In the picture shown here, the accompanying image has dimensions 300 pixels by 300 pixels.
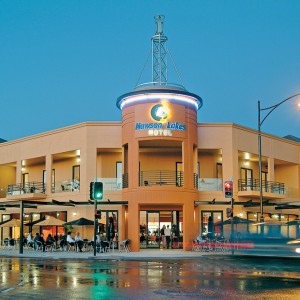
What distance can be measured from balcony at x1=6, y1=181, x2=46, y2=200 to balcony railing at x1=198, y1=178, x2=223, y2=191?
1227 centimetres

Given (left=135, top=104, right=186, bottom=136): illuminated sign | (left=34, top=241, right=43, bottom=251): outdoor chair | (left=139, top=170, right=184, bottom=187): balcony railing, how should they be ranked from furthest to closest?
(left=139, top=170, right=184, bottom=187): balcony railing, (left=34, top=241, right=43, bottom=251): outdoor chair, (left=135, top=104, right=186, bottom=136): illuminated sign

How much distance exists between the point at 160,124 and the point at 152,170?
5415 mm

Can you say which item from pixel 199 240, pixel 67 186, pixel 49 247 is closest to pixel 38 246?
pixel 49 247

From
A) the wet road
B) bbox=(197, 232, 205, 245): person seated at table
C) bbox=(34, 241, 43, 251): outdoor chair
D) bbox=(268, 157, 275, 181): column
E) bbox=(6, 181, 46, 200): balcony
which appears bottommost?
the wet road

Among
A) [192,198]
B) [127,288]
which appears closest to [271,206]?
[192,198]

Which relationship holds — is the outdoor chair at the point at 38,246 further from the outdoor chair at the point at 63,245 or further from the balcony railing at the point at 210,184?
the balcony railing at the point at 210,184

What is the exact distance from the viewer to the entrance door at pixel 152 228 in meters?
40.2

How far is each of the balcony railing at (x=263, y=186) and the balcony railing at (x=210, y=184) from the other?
1.72 meters

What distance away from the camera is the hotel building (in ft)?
126

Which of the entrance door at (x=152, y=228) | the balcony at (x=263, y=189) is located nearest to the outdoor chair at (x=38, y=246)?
the entrance door at (x=152, y=228)

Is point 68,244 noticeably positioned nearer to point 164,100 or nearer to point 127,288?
point 164,100

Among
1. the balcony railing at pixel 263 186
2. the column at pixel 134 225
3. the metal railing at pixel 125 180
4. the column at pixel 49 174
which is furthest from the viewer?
the column at pixel 49 174

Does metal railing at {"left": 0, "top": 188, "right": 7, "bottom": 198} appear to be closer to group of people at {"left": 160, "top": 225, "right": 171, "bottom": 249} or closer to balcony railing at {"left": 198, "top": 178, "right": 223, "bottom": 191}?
group of people at {"left": 160, "top": 225, "right": 171, "bottom": 249}

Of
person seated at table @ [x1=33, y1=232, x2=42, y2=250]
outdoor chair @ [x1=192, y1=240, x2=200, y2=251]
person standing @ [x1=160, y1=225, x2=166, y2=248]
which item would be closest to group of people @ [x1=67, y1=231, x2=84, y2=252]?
person seated at table @ [x1=33, y1=232, x2=42, y2=250]
